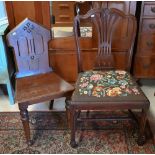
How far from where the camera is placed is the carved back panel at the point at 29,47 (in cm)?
167

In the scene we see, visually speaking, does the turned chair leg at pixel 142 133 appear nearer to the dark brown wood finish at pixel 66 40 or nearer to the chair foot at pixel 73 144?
the chair foot at pixel 73 144

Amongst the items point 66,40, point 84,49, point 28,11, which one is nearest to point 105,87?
point 84,49

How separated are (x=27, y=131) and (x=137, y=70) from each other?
1.29 metres

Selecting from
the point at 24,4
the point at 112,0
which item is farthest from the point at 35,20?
the point at 112,0

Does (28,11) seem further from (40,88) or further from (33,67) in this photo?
(40,88)

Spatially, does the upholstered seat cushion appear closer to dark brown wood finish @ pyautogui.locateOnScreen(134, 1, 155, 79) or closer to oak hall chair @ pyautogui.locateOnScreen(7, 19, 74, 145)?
oak hall chair @ pyautogui.locateOnScreen(7, 19, 74, 145)

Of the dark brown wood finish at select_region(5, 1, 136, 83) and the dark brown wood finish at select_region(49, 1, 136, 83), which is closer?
the dark brown wood finish at select_region(5, 1, 136, 83)

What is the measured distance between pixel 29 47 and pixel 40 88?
1.36 ft

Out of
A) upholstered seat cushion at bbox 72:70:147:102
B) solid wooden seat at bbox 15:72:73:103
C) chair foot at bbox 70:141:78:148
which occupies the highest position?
upholstered seat cushion at bbox 72:70:147:102

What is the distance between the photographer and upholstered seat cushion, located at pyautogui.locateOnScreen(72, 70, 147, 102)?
1.39 metres

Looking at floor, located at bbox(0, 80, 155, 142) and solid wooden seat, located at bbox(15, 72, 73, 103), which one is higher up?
solid wooden seat, located at bbox(15, 72, 73, 103)

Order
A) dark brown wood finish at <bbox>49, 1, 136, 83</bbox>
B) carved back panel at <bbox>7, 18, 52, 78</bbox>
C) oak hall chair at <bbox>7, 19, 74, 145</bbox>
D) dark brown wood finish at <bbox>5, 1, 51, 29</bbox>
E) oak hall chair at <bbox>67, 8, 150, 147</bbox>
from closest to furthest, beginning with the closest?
oak hall chair at <bbox>67, 8, 150, 147</bbox> → oak hall chair at <bbox>7, 19, 74, 145</bbox> → carved back panel at <bbox>7, 18, 52, 78</bbox> → dark brown wood finish at <bbox>5, 1, 51, 29</bbox> → dark brown wood finish at <bbox>49, 1, 136, 83</bbox>

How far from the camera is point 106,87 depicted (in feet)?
4.85

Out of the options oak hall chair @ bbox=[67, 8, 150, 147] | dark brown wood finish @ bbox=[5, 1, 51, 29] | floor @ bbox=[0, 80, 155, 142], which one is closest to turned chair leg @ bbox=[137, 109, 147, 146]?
oak hall chair @ bbox=[67, 8, 150, 147]
